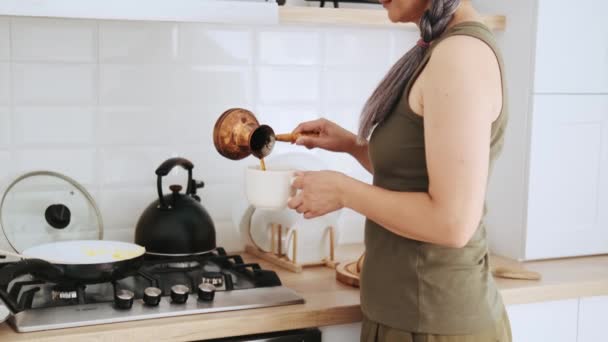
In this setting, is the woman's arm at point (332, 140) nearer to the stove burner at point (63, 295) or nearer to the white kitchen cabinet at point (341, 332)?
the white kitchen cabinet at point (341, 332)

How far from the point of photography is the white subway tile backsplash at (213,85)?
Answer: 6.40ft

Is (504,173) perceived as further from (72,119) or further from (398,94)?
(72,119)

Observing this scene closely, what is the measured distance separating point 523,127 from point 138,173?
96cm

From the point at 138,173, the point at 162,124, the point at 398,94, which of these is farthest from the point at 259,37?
the point at 398,94

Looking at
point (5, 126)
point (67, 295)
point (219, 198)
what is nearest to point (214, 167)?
point (219, 198)

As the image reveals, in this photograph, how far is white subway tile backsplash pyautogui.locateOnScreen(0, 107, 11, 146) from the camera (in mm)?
1809

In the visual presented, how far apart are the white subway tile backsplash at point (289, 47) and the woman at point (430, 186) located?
64 centimetres

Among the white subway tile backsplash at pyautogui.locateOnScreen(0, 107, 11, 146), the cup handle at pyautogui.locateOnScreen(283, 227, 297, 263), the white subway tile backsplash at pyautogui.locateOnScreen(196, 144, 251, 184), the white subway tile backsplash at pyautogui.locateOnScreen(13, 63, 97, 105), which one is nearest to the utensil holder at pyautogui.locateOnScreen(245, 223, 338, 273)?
the cup handle at pyautogui.locateOnScreen(283, 227, 297, 263)

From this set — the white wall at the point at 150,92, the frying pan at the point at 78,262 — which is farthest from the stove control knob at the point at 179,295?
the white wall at the point at 150,92

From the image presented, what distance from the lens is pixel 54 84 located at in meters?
1.84

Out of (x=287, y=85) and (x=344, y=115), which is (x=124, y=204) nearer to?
(x=287, y=85)

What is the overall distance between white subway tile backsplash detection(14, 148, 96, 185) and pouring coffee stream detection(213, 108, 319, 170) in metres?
0.42

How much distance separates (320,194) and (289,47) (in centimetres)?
79

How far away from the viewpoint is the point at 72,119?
1865 millimetres
